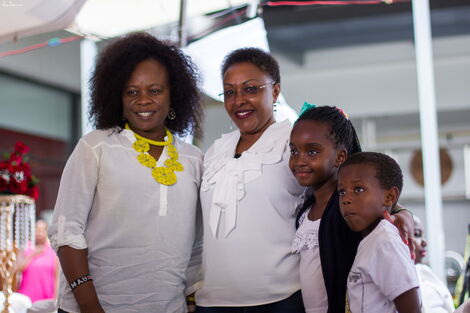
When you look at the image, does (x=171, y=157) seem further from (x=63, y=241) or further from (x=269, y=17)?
(x=269, y=17)

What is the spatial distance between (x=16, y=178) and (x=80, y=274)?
4.33ft

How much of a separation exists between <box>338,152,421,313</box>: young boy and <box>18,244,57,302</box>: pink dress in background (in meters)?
4.30

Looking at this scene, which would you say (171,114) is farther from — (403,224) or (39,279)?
(39,279)

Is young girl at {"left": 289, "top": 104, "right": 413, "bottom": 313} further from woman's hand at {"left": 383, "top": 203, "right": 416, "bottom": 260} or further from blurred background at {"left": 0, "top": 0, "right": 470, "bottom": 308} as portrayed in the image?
blurred background at {"left": 0, "top": 0, "right": 470, "bottom": 308}

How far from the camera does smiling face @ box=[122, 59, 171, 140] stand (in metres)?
2.10

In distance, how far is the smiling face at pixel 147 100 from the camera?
2104 millimetres

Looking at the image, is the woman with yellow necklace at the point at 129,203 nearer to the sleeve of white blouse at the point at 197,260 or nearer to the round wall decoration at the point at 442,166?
the sleeve of white blouse at the point at 197,260

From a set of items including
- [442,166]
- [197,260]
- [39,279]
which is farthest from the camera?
[442,166]

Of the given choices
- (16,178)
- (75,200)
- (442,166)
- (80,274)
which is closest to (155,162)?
(75,200)

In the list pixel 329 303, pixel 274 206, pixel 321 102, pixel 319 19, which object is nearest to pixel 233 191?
pixel 274 206

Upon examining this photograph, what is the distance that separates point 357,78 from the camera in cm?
847

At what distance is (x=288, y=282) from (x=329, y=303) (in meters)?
0.14

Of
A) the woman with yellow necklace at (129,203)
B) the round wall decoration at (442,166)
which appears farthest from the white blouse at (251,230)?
the round wall decoration at (442,166)

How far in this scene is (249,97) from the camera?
213 cm
